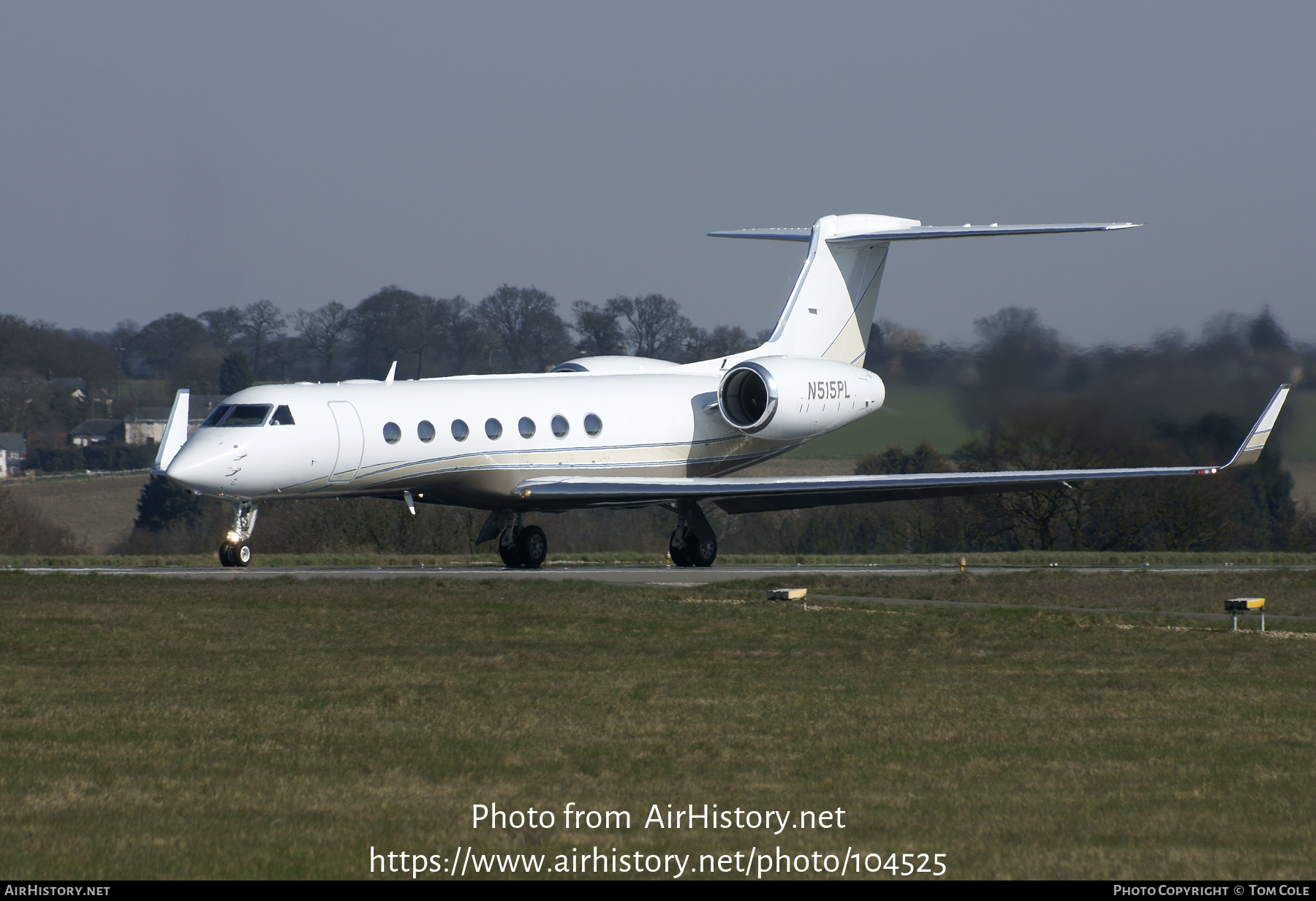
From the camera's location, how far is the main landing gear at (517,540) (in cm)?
2784

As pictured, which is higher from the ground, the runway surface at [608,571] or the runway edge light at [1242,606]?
the runway edge light at [1242,606]

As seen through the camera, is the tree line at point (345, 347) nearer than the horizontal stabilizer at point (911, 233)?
No

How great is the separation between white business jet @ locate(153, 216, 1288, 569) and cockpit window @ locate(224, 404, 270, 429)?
0.07ft

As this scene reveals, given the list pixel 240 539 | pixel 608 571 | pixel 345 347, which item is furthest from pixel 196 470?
pixel 345 347

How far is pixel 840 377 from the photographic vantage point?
102 feet

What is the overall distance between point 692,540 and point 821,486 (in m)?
3.26

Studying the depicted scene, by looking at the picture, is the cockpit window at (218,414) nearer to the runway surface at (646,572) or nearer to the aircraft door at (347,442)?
the aircraft door at (347,442)

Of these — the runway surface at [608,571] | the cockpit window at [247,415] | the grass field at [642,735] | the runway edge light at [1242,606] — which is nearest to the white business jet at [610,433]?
the cockpit window at [247,415]

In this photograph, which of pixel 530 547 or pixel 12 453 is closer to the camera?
pixel 530 547

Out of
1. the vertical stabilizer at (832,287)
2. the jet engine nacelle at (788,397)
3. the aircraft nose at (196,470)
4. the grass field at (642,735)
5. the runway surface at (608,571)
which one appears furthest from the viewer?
the vertical stabilizer at (832,287)

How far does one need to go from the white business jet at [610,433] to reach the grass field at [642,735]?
6.31m

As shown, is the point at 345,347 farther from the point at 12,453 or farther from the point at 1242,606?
the point at 1242,606

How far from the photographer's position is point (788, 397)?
29.6 m

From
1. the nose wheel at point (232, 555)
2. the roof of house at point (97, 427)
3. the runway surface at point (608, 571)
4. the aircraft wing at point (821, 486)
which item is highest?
the roof of house at point (97, 427)
